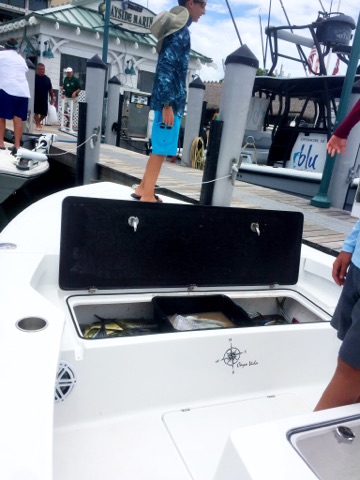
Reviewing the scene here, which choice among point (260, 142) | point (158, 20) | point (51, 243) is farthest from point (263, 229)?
point (260, 142)

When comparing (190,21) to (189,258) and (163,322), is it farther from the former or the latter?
(163,322)

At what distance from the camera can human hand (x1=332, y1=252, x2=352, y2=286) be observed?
134cm

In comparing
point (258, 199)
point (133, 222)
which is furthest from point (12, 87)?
point (133, 222)

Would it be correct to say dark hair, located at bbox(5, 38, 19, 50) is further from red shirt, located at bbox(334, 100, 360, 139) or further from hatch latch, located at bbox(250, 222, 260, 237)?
red shirt, located at bbox(334, 100, 360, 139)

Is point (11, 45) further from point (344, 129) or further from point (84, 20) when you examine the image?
point (84, 20)

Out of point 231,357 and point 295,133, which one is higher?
point 295,133

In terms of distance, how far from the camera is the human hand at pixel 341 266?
1.34 meters

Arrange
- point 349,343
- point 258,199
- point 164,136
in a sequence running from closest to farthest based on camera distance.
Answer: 1. point 349,343
2. point 164,136
3. point 258,199

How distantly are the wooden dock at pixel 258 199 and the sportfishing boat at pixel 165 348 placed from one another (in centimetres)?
172

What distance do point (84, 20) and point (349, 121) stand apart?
1610 centimetres

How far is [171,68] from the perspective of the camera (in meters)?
2.79

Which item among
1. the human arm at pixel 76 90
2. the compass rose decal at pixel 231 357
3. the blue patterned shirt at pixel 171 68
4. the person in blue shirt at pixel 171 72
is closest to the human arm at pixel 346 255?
the compass rose decal at pixel 231 357

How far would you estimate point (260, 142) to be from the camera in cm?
966

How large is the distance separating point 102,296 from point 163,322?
0.28 meters
